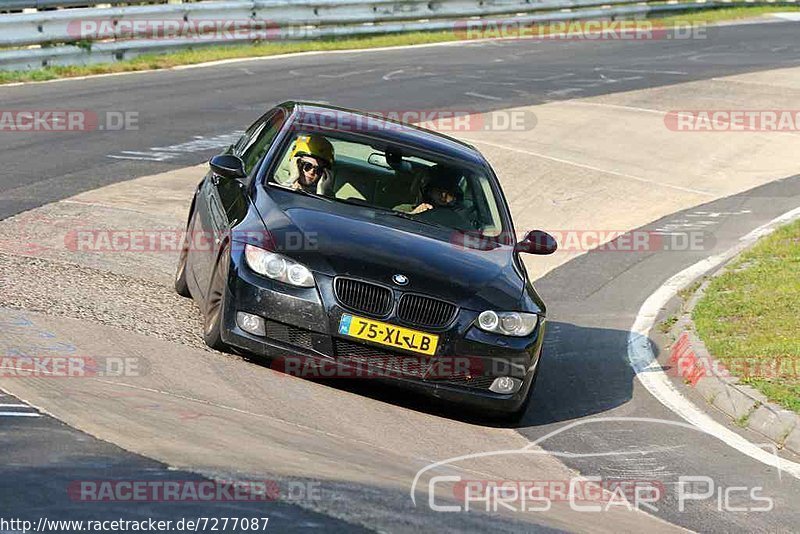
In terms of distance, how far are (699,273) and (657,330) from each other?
2328 mm

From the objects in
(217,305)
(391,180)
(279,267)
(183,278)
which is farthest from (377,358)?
(183,278)

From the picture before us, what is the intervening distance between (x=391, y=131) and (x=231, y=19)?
17880 mm

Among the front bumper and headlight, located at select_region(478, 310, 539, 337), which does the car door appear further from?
headlight, located at select_region(478, 310, 539, 337)

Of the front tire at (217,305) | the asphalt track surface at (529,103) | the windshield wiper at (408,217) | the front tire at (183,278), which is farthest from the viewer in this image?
the front tire at (183,278)

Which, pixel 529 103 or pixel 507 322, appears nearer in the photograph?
pixel 507 322

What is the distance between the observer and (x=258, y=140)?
980cm

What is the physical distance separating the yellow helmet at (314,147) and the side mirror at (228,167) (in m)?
0.38

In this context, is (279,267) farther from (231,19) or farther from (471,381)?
(231,19)

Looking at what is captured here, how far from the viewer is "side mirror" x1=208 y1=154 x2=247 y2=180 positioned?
29.5ft

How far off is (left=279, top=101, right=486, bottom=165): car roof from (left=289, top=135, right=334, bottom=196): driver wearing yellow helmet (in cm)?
21

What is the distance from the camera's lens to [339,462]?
248 inches

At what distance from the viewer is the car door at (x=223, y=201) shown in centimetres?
868

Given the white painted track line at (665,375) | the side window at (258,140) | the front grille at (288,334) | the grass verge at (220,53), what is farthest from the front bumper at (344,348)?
the grass verge at (220,53)

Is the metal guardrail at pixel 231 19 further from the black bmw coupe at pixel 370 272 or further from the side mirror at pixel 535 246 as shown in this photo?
the side mirror at pixel 535 246
